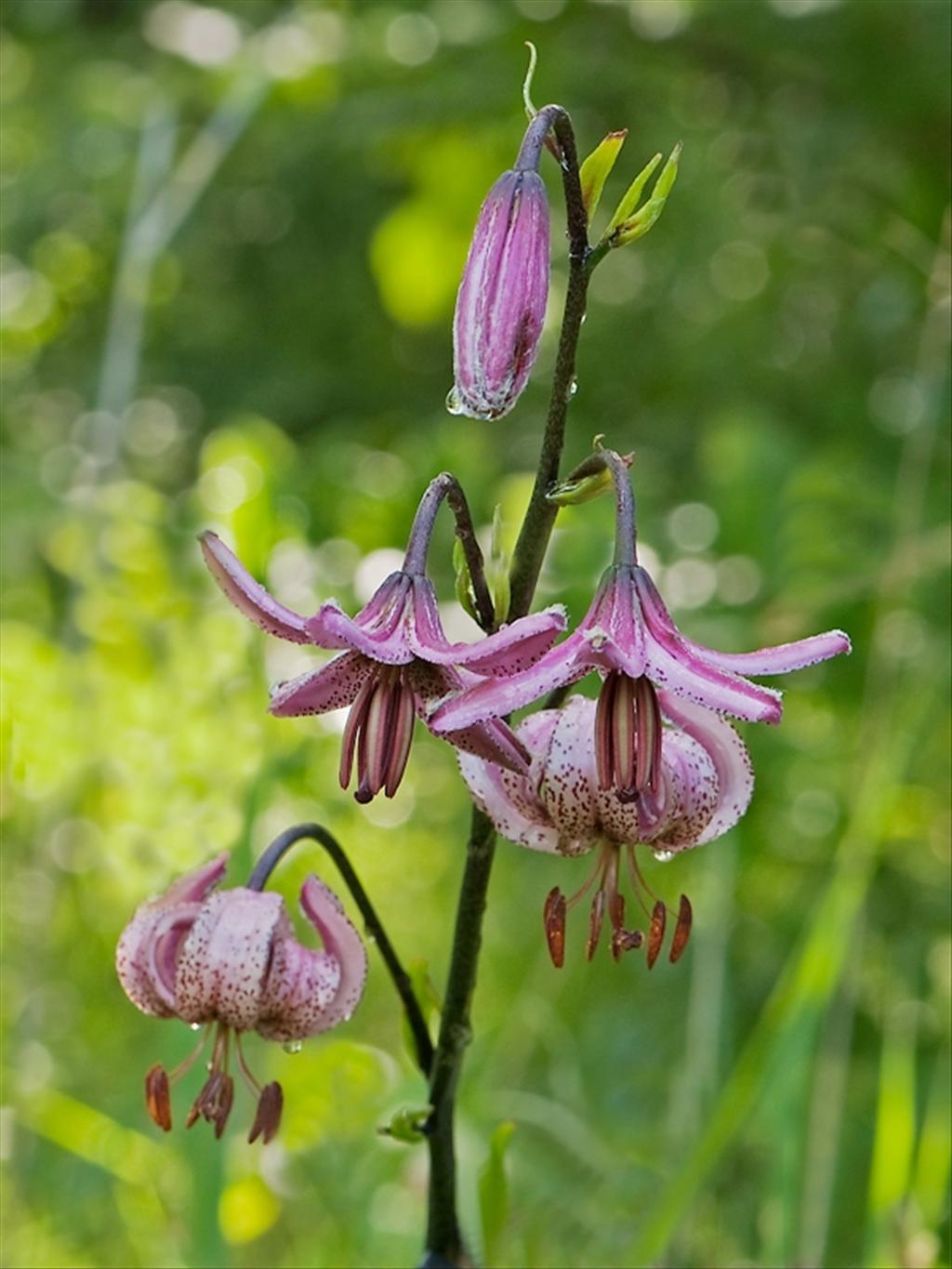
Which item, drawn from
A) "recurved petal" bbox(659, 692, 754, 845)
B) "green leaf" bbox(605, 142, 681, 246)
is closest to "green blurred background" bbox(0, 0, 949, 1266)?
"recurved petal" bbox(659, 692, 754, 845)

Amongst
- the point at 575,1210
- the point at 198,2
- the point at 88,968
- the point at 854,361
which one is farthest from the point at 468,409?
the point at 198,2

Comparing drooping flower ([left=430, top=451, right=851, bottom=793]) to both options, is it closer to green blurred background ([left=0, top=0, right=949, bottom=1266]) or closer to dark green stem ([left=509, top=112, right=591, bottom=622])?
dark green stem ([left=509, top=112, right=591, bottom=622])

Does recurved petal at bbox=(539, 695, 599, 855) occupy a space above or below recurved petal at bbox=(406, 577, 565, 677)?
below

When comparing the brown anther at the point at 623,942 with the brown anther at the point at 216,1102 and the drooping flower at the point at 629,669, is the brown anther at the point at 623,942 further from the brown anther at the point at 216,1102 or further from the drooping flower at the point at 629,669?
the brown anther at the point at 216,1102

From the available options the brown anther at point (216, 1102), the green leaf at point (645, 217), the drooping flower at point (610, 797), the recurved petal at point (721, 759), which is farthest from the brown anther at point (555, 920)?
the green leaf at point (645, 217)

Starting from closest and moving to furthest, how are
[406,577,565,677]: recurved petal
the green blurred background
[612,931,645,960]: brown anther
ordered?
[406,577,565,677]: recurved petal → [612,931,645,960]: brown anther → the green blurred background

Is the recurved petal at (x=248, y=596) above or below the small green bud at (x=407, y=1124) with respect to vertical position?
above

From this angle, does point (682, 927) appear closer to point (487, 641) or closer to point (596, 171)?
point (487, 641)

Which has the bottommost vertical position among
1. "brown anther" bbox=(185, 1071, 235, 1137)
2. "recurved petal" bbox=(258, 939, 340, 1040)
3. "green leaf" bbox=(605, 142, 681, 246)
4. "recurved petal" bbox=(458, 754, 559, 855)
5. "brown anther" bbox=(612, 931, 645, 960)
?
"brown anther" bbox=(185, 1071, 235, 1137)
